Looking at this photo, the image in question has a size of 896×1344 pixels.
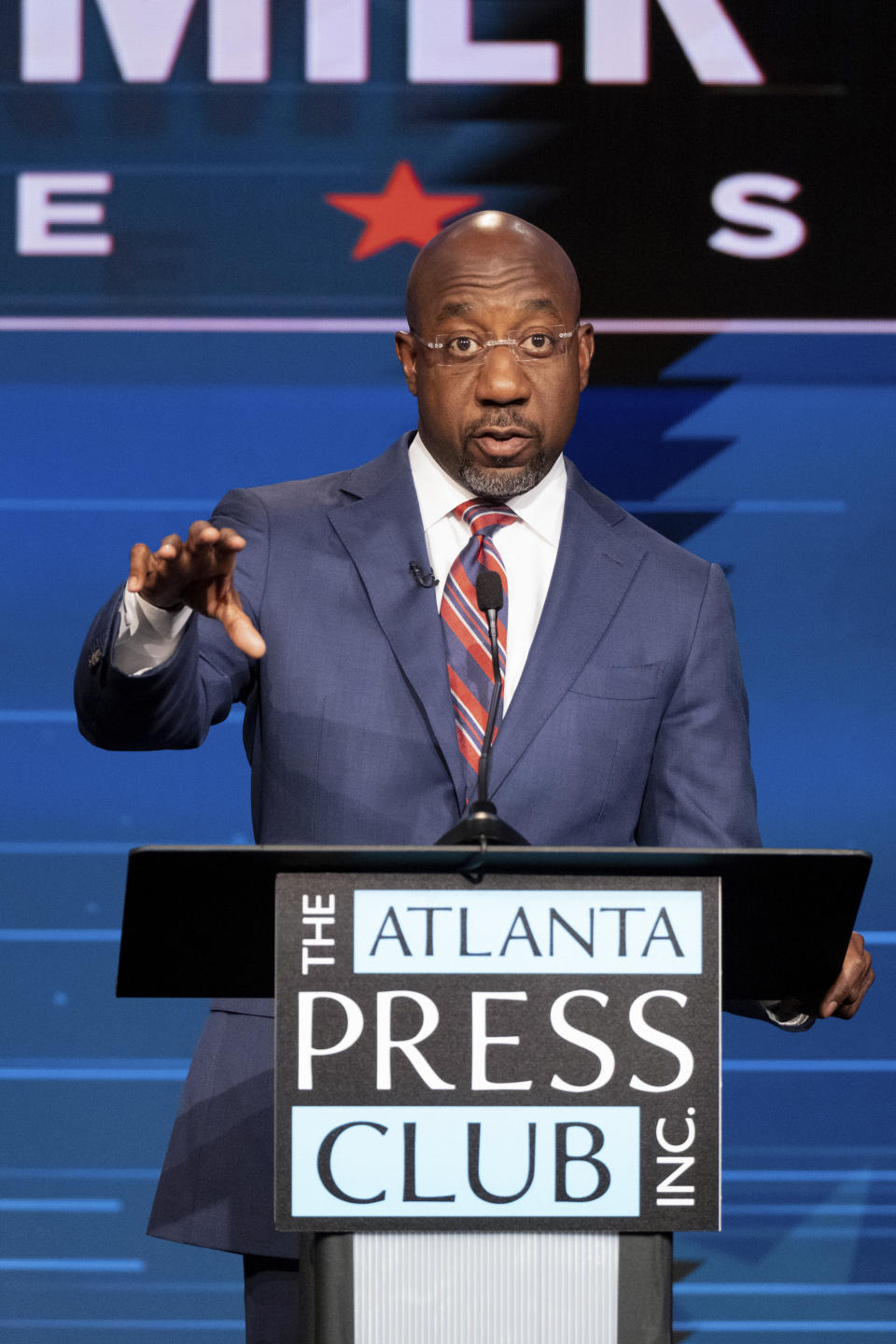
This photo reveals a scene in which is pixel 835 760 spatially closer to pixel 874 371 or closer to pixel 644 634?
pixel 874 371

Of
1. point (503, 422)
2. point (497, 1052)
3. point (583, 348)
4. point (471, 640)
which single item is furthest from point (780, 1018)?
point (583, 348)

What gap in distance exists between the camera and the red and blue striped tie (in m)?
1.88

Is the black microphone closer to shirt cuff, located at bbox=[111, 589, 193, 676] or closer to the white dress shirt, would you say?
the white dress shirt

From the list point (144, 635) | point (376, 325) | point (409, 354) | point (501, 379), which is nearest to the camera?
point (144, 635)

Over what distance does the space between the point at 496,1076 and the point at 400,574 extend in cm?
74

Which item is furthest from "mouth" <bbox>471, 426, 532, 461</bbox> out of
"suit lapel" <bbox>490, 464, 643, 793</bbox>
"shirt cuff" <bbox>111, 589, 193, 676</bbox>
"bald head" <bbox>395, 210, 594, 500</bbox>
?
"shirt cuff" <bbox>111, 589, 193, 676</bbox>

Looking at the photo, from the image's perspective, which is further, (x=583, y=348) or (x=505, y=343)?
(x=583, y=348)

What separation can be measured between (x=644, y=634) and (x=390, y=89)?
1685mm

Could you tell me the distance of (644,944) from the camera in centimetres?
137

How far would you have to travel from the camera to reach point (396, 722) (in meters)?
1.90

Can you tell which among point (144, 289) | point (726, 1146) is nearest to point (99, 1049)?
point (726, 1146)

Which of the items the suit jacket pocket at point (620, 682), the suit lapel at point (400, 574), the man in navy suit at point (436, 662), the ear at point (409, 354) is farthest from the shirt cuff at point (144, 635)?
the ear at point (409, 354)

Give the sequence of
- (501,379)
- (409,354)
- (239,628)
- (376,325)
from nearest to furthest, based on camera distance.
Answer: (239,628)
(501,379)
(409,354)
(376,325)

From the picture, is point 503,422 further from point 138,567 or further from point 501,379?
point 138,567
